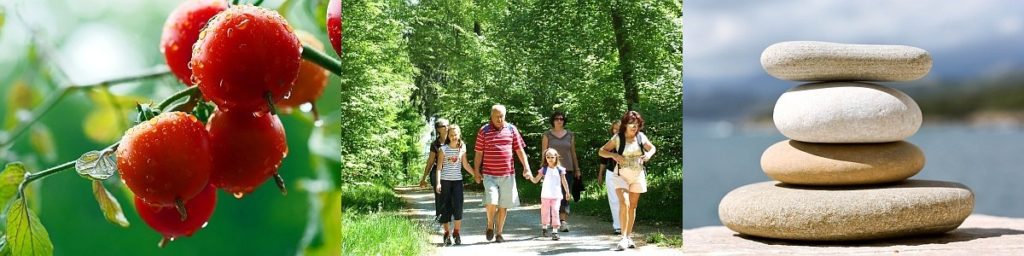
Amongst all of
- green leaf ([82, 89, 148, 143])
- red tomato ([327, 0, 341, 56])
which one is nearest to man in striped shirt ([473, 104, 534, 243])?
red tomato ([327, 0, 341, 56])

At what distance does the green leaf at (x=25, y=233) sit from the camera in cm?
309

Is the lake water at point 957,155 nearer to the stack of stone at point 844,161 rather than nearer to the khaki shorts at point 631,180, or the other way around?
the stack of stone at point 844,161

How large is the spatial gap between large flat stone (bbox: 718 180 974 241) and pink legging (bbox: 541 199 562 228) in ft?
4.00

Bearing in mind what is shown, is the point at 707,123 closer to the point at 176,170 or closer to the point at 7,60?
the point at 7,60

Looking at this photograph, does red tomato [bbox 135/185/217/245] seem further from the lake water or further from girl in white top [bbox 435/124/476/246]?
the lake water

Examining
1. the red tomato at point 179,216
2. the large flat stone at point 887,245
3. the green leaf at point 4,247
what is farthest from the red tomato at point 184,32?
the large flat stone at point 887,245

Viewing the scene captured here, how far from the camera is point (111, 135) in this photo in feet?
10.2

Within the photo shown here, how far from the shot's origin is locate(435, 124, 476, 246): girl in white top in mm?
4082

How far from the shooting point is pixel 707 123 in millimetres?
8000

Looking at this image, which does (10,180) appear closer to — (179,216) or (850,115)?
(179,216)

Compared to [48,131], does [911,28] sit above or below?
above

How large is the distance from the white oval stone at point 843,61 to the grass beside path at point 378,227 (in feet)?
6.89

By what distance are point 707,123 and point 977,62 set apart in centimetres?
195

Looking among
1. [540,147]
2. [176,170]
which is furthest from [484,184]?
[176,170]
